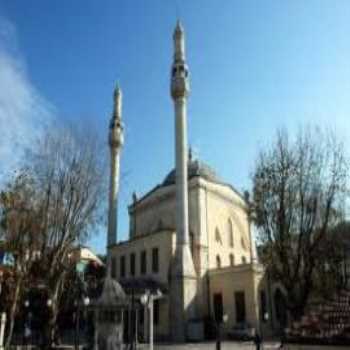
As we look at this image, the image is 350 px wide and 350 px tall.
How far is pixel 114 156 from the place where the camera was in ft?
133

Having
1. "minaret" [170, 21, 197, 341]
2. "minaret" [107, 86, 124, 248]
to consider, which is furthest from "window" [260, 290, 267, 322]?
"minaret" [107, 86, 124, 248]

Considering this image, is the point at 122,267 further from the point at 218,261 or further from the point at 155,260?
the point at 218,261

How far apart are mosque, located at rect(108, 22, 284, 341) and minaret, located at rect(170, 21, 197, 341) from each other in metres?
0.07

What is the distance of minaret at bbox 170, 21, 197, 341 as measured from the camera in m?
28.9

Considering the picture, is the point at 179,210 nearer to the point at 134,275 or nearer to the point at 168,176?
the point at 134,275

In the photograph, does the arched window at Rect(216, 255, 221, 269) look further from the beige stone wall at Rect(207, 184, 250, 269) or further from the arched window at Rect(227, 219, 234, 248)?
the arched window at Rect(227, 219, 234, 248)

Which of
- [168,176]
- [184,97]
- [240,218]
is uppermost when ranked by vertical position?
[184,97]

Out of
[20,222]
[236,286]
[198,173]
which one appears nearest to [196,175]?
[198,173]

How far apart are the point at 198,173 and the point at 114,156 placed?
27.0 feet

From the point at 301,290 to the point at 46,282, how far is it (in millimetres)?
11381

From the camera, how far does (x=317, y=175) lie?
59.1 feet

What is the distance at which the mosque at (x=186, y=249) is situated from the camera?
29719 millimetres

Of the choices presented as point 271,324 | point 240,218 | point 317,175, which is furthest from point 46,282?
point 240,218

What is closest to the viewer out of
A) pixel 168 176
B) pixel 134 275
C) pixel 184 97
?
pixel 184 97
